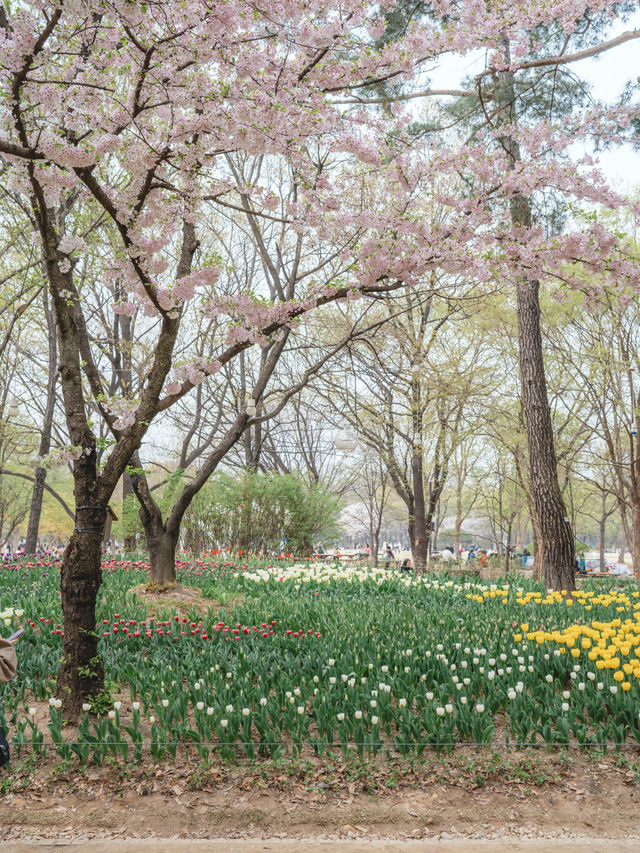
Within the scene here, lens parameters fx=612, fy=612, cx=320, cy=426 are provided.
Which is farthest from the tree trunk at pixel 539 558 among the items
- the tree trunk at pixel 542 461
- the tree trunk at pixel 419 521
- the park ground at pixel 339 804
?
the park ground at pixel 339 804

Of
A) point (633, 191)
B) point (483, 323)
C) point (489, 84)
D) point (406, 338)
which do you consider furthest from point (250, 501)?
point (633, 191)

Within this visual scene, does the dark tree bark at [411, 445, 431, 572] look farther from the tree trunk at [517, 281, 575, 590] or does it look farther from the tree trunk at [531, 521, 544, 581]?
the tree trunk at [517, 281, 575, 590]

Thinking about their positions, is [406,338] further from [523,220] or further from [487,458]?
[487,458]

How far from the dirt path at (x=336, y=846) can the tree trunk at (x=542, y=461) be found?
16.6 feet

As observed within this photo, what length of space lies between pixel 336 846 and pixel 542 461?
6.07 m

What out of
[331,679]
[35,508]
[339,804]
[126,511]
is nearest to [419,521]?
[126,511]

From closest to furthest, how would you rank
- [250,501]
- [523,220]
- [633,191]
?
[523,220] < [250,501] < [633,191]

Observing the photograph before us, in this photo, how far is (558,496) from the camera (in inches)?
310

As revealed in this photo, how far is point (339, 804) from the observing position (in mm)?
3027

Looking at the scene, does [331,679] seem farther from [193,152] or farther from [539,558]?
[539,558]

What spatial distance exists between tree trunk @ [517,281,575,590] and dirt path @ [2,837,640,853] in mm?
5049

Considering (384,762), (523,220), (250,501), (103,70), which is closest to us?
(384,762)

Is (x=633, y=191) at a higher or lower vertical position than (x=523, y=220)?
higher

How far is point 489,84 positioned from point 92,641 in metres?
8.21
